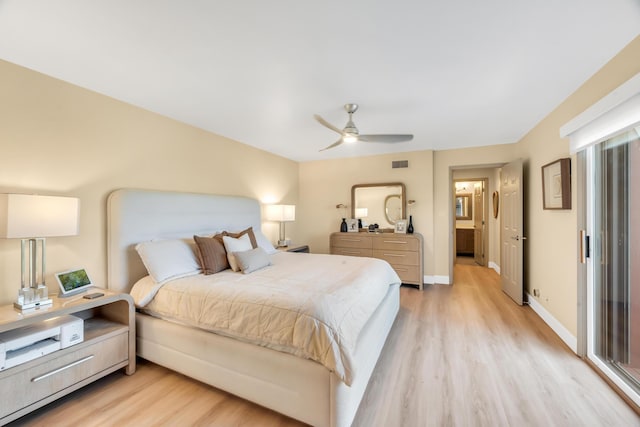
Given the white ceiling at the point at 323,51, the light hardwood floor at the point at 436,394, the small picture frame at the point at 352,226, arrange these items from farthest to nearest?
the small picture frame at the point at 352,226
the light hardwood floor at the point at 436,394
the white ceiling at the point at 323,51

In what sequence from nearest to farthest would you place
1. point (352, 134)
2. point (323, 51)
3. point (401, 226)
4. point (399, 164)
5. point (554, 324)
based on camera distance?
1. point (323, 51)
2. point (352, 134)
3. point (554, 324)
4. point (401, 226)
5. point (399, 164)

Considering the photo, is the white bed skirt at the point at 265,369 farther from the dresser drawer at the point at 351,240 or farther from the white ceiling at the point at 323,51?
the dresser drawer at the point at 351,240

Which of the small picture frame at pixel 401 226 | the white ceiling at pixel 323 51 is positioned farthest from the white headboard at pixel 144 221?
the small picture frame at pixel 401 226

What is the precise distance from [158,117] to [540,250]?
479 centimetres

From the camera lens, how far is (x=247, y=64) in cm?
199

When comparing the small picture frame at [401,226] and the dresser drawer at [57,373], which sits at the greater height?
the small picture frame at [401,226]

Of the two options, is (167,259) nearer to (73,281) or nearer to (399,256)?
(73,281)

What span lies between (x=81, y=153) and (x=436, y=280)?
510cm

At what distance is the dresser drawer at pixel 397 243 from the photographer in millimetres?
4445

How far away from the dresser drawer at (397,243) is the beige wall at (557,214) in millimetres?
1525

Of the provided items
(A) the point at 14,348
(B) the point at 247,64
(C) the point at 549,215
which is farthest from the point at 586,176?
(A) the point at 14,348

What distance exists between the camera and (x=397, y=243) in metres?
4.57

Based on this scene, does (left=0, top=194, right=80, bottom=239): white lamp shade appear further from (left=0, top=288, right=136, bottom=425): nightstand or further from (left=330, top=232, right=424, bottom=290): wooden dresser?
(left=330, top=232, right=424, bottom=290): wooden dresser

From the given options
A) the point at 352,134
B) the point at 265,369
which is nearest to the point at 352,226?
the point at 352,134
